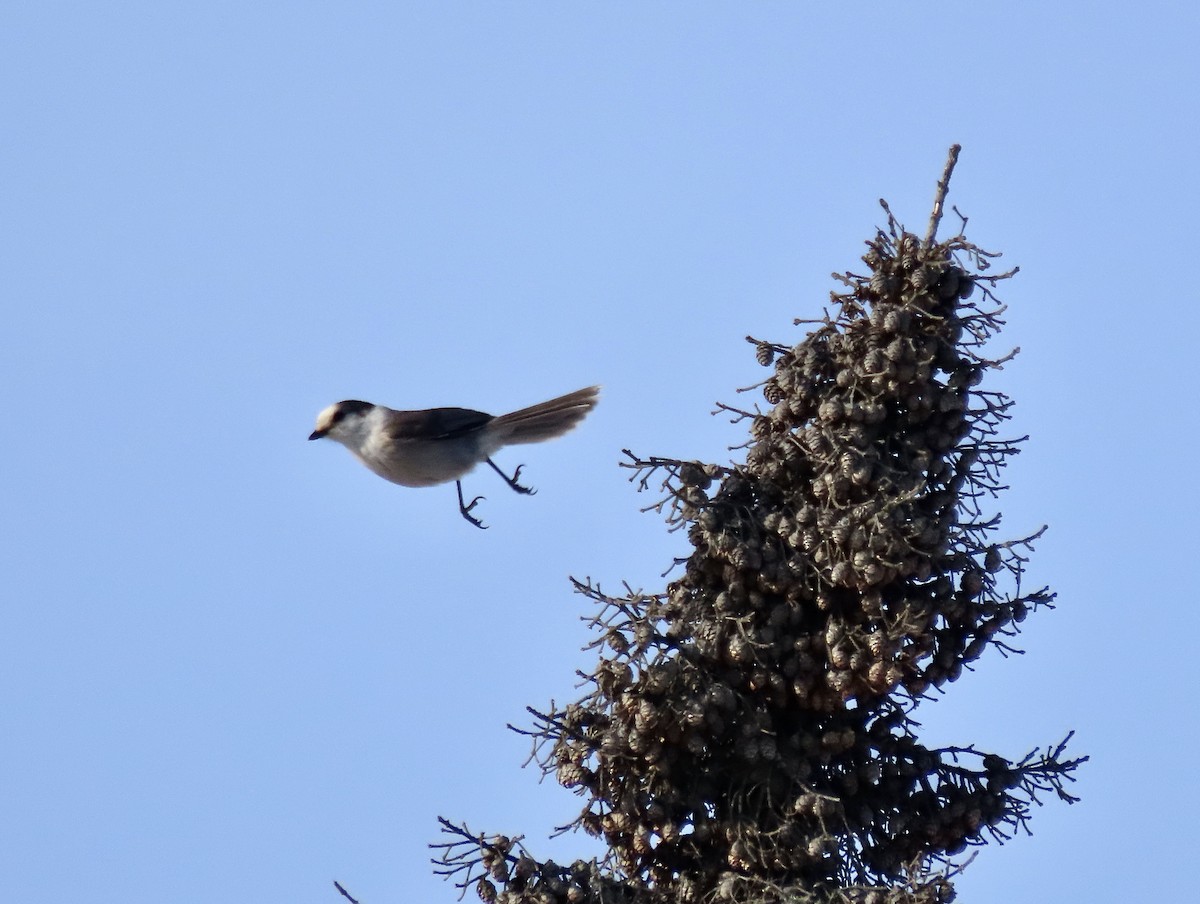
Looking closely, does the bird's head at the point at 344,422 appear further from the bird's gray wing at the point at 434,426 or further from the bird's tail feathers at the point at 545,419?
the bird's tail feathers at the point at 545,419

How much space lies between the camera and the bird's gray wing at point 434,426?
37.7 ft

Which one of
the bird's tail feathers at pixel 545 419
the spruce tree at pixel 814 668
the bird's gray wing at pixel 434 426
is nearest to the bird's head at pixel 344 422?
the bird's gray wing at pixel 434 426

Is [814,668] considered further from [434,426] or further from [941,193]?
[434,426]

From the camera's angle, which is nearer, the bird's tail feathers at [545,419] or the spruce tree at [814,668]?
the spruce tree at [814,668]

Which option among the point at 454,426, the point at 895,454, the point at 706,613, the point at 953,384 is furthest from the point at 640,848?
the point at 454,426

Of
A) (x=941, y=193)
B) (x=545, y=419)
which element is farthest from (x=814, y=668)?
(x=545, y=419)

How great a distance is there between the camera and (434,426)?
11516 millimetres

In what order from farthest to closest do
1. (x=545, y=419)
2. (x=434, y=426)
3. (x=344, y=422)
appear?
1. (x=344, y=422)
2. (x=434, y=426)
3. (x=545, y=419)

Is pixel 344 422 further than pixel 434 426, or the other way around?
pixel 344 422

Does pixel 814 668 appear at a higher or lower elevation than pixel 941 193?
lower

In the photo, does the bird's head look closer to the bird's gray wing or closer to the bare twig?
the bird's gray wing

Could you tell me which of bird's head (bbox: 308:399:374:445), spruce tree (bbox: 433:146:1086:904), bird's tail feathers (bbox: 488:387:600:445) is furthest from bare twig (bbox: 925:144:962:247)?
bird's head (bbox: 308:399:374:445)

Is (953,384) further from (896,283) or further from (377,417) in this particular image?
(377,417)

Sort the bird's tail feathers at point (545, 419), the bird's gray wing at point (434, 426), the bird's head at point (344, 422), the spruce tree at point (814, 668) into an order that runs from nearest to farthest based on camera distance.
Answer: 1. the spruce tree at point (814, 668)
2. the bird's tail feathers at point (545, 419)
3. the bird's gray wing at point (434, 426)
4. the bird's head at point (344, 422)
